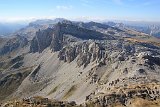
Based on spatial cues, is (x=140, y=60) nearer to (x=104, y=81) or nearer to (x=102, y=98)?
(x=104, y=81)

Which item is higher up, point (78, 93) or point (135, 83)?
point (135, 83)

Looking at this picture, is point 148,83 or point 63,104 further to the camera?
point 148,83

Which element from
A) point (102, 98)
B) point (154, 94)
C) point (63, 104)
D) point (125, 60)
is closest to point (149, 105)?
point (154, 94)

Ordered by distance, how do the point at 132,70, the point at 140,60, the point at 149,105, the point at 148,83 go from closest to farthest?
the point at 149,105 → the point at 148,83 → the point at 132,70 → the point at 140,60

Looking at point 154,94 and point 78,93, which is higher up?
point 154,94

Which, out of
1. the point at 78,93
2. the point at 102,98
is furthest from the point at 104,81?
the point at 102,98

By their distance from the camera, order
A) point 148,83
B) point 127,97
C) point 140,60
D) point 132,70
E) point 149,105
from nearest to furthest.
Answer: point 149,105, point 127,97, point 148,83, point 132,70, point 140,60

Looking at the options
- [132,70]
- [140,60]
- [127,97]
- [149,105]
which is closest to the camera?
[149,105]

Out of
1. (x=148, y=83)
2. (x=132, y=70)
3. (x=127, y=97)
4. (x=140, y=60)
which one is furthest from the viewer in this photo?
(x=140, y=60)

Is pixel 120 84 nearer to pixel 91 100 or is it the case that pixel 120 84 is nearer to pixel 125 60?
pixel 91 100
